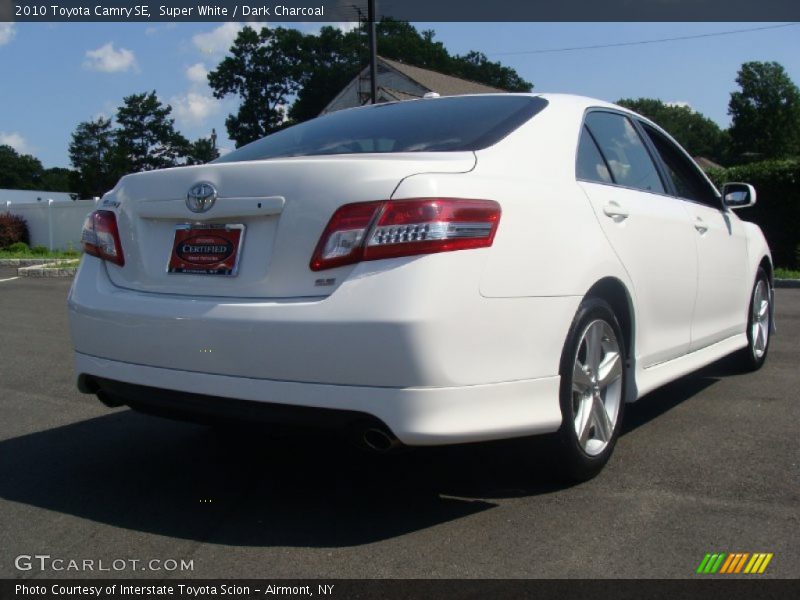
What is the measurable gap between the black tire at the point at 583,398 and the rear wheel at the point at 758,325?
2.49 meters

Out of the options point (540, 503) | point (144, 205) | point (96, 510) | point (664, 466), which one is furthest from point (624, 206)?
point (96, 510)

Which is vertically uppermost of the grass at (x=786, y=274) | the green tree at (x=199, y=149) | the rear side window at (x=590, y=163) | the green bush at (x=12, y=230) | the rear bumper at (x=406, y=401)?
the green tree at (x=199, y=149)

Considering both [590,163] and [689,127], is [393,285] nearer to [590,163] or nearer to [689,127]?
[590,163]

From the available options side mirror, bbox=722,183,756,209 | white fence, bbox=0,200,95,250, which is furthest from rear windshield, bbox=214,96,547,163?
white fence, bbox=0,200,95,250

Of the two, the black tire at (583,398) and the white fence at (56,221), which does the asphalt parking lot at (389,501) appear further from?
the white fence at (56,221)

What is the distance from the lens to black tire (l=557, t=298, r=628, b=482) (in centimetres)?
322

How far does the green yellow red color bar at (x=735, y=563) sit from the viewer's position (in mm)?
2676

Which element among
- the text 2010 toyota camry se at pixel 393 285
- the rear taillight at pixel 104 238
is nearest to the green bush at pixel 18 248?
the rear taillight at pixel 104 238

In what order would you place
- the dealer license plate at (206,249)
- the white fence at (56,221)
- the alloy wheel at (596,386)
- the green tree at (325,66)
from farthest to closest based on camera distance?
the green tree at (325,66) → the white fence at (56,221) → the alloy wheel at (596,386) → the dealer license plate at (206,249)

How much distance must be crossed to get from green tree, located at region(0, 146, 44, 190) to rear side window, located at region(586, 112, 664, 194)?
116887mm

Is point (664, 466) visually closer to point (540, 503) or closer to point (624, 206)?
point (540, 503)

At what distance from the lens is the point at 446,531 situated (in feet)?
9.87
